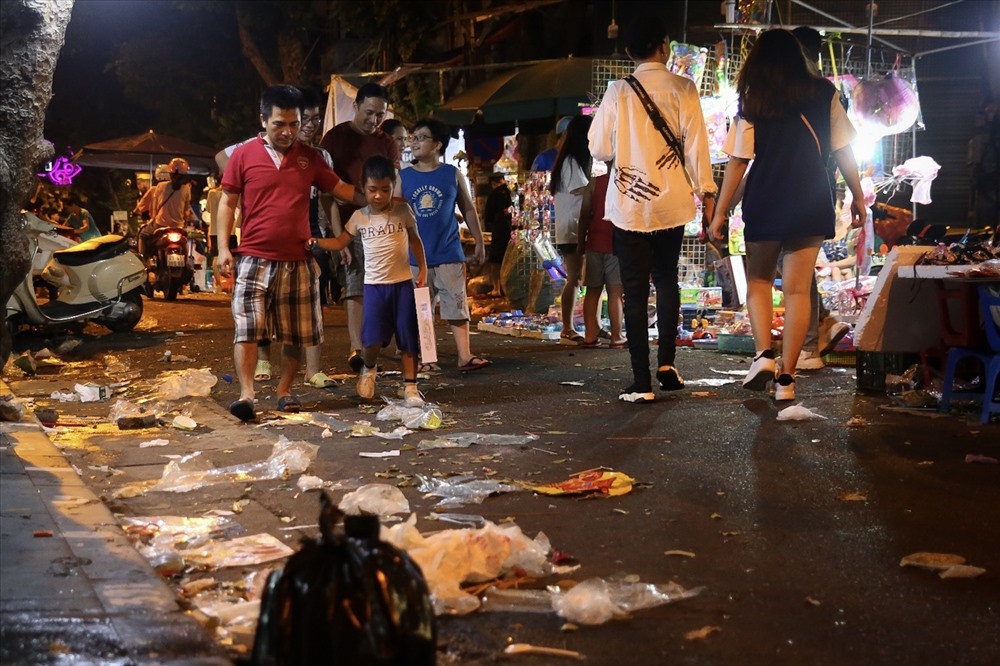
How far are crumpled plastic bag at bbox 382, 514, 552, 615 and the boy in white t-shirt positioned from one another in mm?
3555

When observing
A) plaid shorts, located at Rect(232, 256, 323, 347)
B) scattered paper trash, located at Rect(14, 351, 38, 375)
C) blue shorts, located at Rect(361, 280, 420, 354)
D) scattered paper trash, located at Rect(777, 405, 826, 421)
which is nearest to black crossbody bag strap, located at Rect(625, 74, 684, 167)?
scattered paper trash, located at Rect(777, 405, 826, 421)

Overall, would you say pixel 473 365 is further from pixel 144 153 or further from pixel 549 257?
pixel 144 153

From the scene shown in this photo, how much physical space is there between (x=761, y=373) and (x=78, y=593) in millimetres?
4427

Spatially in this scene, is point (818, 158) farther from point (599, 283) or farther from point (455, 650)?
point (455, 650)

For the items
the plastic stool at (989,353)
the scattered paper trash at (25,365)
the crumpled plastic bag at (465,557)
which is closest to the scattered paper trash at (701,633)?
the crumpled plastic bag at (465,557)

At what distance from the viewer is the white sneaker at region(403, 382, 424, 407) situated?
6.72 meters

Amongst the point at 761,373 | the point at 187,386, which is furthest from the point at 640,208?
the point at 187,386

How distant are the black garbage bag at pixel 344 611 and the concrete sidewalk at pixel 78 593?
0.73m

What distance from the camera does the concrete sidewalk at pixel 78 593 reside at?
2.73 metres

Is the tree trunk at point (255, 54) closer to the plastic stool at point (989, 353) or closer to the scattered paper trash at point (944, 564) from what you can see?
the plastic stool at point (989, 353)

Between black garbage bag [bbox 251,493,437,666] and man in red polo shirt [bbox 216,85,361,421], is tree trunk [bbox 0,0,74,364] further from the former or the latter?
black garbage bag [bbox 251,493,437,666]

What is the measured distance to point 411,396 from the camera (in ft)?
22.6

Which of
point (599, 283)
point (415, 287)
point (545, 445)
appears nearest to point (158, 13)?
point (599, 283)

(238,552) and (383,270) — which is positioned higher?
(383,270)
